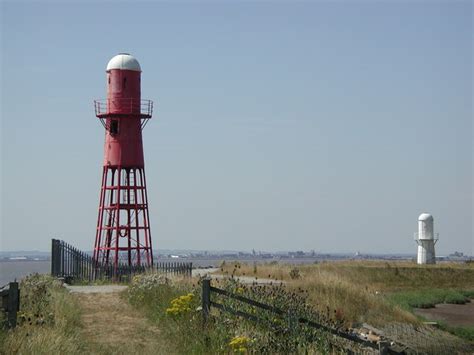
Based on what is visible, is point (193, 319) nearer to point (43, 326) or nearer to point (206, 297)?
point (206, 297)

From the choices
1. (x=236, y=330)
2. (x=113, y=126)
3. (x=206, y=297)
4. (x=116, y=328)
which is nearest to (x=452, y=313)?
(x=113, y=126)

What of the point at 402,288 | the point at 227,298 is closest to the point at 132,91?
the point at 402,288

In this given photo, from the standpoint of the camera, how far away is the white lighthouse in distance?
211 ft

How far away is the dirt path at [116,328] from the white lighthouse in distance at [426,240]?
4169 cm

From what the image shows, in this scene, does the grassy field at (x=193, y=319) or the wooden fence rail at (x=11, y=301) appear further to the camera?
the wooden fence rail at (x=11, y=301)

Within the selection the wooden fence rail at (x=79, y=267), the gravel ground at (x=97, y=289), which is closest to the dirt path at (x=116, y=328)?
the gravel ground at (x=97, y=289)

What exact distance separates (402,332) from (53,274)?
1571cm

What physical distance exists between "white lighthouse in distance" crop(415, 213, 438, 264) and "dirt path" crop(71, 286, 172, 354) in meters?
41.7

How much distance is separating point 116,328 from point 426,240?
48.5m

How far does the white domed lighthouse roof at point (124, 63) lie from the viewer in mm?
41156

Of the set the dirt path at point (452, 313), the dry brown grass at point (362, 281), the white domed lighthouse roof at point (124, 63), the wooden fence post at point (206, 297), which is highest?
the white domed lighthouse roof at point (124, 63)

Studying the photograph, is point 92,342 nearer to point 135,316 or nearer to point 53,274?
point 135,316

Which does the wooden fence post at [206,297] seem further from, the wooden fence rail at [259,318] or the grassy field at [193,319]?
the grassy field at [193,319]

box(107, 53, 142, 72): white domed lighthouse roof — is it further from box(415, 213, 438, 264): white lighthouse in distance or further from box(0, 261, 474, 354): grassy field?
box(415, 213, 438, 264): white lighthouse in distance
